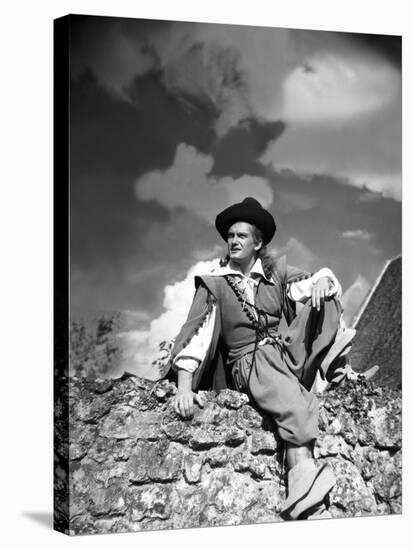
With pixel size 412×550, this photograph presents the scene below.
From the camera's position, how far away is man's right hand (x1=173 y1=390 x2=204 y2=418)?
36.5 ft

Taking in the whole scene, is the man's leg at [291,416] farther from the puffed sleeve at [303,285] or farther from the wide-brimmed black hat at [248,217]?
the wide-brimmed black hat at [248,217]

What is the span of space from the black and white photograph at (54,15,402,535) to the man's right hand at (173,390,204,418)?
14 mm

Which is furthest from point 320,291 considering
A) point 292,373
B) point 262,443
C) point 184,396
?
point 184,396

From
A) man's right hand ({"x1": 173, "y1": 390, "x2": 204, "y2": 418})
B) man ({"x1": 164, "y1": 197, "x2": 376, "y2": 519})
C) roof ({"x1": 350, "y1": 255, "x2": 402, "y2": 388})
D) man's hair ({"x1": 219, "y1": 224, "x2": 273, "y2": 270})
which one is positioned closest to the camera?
man's right hand ({"x1": 173, "y1": 390, "x2": 204, "y2": 418})

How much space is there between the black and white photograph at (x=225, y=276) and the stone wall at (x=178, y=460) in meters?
0.01

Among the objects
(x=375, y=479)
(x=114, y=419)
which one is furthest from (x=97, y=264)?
(x=375, y=479)

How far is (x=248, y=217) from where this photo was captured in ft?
37.5

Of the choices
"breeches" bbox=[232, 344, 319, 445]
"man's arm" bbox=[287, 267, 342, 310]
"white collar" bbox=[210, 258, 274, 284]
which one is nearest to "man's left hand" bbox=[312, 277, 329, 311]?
"man's arm" bbox=[287, 267, 342, 310]

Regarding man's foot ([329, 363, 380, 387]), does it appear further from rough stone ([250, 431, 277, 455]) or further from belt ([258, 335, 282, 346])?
rough stone ([250, 431, 277, 455])

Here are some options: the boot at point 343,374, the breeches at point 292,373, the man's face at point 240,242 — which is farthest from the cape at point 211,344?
the boot at point 343,374

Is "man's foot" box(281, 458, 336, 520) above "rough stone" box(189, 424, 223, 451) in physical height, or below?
below

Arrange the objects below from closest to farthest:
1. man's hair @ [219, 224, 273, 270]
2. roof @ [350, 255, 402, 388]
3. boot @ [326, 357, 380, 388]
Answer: man's hair @ [219, 224, 273, 270] < boot @ [326, 357, 380, 388] < roof @ [350, 255, 402, 388]

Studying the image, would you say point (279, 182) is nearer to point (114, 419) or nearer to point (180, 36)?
point (180, 36)

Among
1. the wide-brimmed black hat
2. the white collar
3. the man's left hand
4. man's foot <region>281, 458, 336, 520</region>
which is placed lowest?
man's foot <region>281, 458, 336, 520</region>
